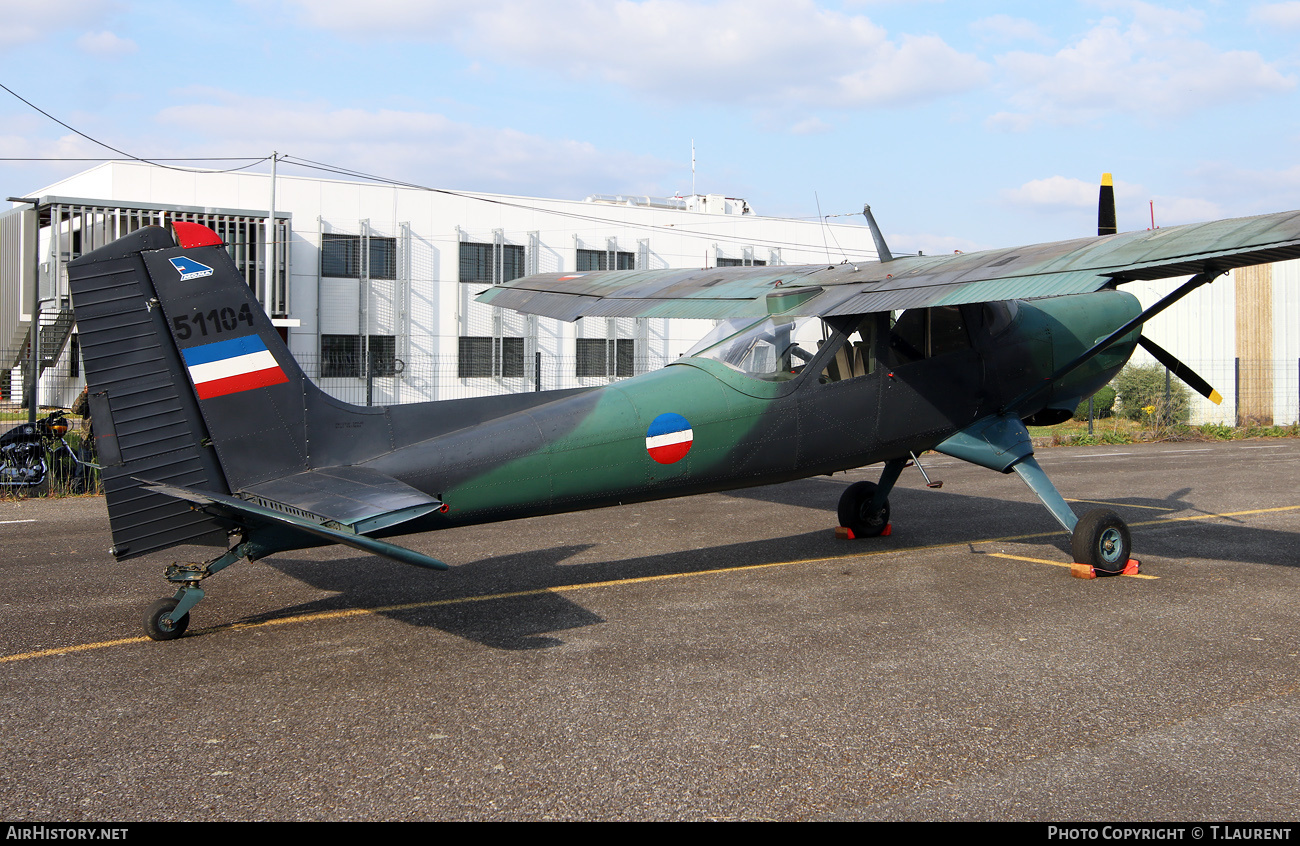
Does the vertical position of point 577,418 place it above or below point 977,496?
above

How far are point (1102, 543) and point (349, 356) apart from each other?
23380mm

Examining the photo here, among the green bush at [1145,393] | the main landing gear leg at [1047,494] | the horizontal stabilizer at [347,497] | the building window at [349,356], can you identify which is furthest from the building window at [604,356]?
the horizontal stabilizer at [347,497]

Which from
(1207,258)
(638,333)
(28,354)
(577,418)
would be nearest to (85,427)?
(28,354)

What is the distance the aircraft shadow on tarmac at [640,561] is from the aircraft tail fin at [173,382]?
126 cm

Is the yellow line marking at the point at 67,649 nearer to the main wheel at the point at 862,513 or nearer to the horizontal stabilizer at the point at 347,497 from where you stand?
the horizontal stabilizer at the point at 347,497

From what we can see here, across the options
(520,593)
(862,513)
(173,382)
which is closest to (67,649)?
(173,382)

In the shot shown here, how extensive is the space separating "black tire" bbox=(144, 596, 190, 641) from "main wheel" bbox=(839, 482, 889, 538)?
6476mm

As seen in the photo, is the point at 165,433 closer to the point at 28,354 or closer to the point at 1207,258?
the point at 1207,258

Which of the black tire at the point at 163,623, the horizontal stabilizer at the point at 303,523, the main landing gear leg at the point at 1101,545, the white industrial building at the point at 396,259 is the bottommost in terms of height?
the black tire at the point at 163,623

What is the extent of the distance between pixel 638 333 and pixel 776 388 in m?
23.8

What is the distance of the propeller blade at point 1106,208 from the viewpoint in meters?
10.4

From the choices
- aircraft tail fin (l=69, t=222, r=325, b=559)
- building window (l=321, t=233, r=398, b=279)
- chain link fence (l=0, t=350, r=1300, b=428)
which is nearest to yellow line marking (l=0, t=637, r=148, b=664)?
aircraft tail fin (l=69, t=222, r=325, b=559)

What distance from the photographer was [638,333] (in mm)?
31328

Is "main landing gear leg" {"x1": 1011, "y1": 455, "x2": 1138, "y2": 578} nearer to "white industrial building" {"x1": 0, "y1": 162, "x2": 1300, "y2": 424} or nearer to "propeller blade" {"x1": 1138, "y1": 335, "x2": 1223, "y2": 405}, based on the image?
"propeller blade" {"x1": 1138, "y1": 335, "x2": 1223, "y2": 405}
